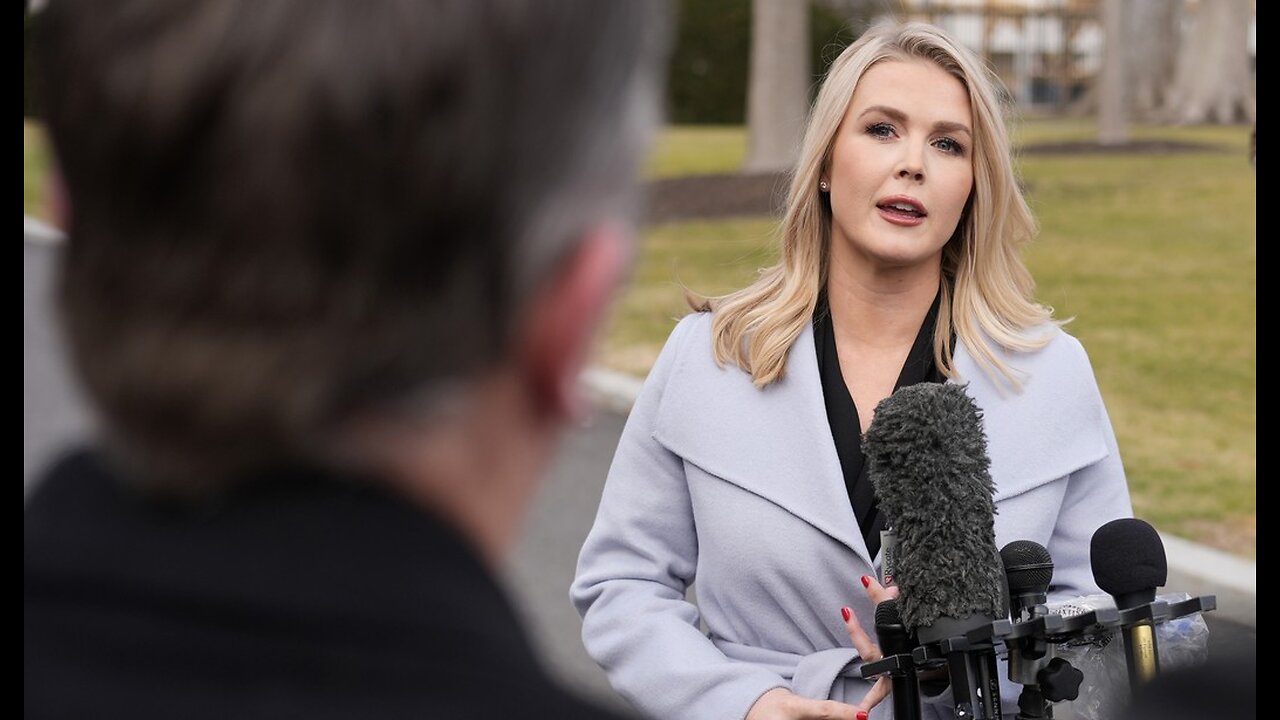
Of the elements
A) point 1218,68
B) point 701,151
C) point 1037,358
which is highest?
point 1037,358

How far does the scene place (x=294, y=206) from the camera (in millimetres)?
893

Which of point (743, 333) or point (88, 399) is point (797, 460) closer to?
point (743, 333)

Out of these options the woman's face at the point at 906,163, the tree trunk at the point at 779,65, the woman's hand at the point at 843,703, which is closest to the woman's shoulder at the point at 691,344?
the woman's face at the point at 906,163

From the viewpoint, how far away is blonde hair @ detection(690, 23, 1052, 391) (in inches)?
114

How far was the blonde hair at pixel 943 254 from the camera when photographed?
2908 mm

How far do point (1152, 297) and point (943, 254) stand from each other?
10.2m

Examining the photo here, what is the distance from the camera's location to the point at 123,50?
922mm

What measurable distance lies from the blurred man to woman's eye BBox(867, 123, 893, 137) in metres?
2.06

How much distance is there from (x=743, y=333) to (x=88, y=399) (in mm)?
2076

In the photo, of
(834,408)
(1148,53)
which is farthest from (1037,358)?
(1148,53)

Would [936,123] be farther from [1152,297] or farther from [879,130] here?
[1152,297]
